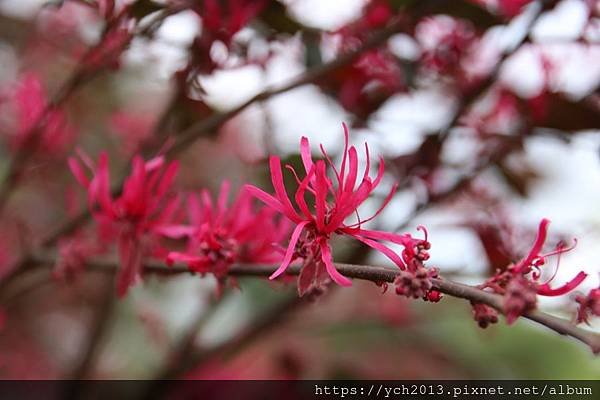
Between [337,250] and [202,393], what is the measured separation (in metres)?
0.37

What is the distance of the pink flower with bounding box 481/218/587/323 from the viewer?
1.13ft

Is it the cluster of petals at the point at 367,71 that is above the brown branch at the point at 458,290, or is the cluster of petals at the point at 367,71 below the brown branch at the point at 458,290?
below

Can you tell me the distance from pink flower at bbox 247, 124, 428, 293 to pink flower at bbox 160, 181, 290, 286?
A: 0.06m

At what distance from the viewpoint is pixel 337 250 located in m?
1.06

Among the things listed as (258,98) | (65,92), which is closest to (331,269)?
(258,98)

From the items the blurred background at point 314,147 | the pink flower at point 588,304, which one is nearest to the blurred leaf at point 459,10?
the blurred background at point 314,147

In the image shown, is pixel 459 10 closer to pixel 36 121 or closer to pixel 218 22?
pixel 218 22

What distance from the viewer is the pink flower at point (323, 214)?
0.41 metres

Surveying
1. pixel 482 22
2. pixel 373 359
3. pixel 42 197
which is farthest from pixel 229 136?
pixel 482 22

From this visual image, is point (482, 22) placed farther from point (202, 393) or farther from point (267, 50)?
point (202, 393)

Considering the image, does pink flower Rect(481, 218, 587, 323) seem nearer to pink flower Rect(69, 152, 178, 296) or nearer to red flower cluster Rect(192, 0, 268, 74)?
pink flower Rect(69, 152, 178, 296)

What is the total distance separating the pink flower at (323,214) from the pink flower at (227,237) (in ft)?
0.20

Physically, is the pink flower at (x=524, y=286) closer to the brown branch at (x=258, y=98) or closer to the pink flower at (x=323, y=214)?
the pink flower at (x=323, y=214)

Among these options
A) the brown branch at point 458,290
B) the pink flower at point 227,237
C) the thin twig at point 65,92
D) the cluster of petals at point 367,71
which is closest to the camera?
the brown branch at point 458,290
